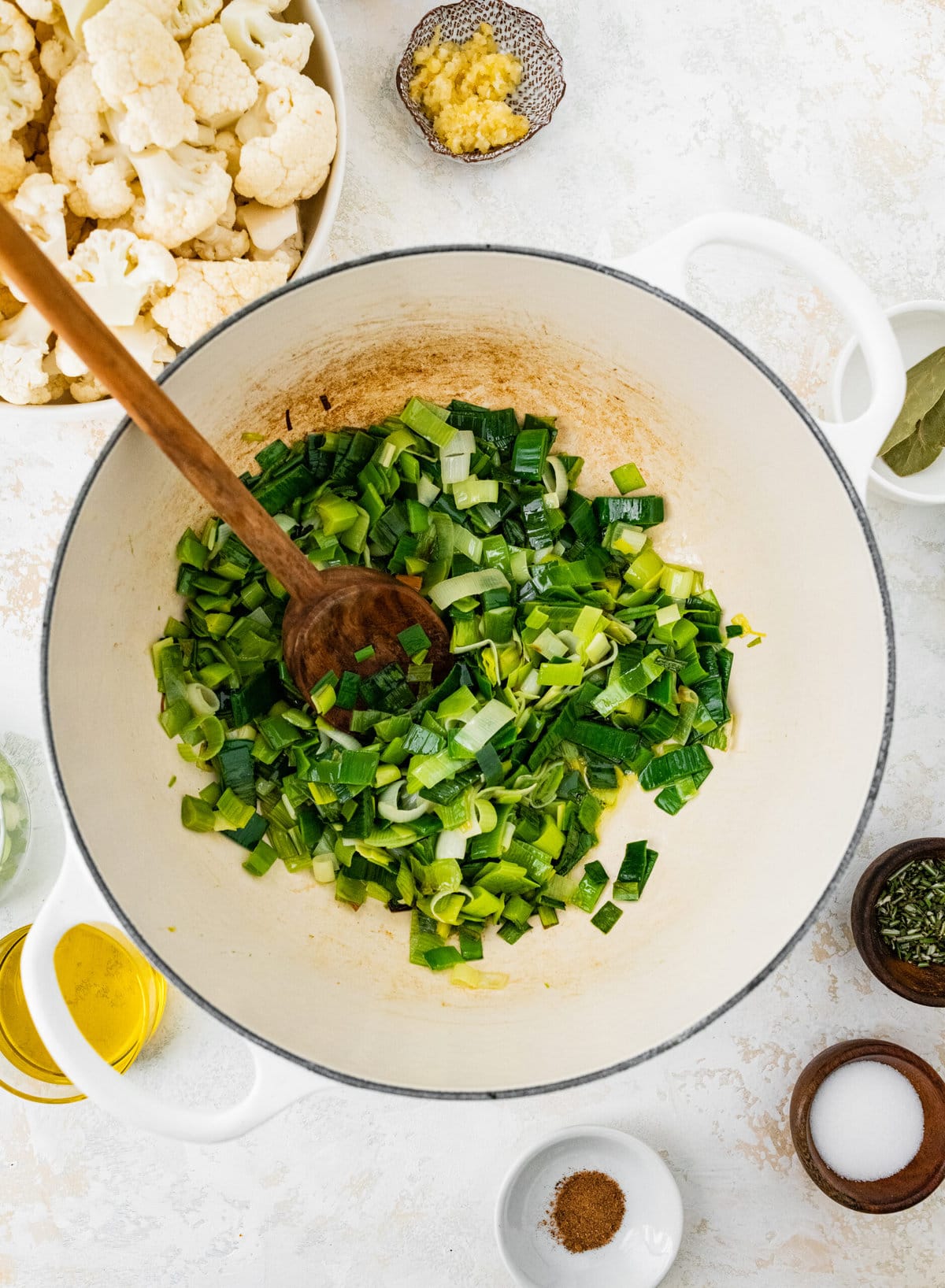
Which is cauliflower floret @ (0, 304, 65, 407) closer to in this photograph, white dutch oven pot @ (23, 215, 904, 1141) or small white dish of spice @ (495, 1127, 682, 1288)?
white dutch oven pot @ (23, 215, 904, 1141)

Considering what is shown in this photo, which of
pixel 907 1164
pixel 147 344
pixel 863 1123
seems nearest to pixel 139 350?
pixel 147 344

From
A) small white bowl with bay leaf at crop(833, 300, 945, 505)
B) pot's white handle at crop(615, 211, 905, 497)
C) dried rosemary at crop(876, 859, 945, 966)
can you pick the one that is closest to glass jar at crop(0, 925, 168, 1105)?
dried rosemary at crop(876, 859, 945, 966)

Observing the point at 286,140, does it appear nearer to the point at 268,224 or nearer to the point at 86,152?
the point at 268,224

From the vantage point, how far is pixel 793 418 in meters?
1.17

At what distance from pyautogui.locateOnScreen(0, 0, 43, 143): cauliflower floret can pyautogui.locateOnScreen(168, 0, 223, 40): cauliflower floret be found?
18cm

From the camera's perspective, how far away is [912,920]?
1.58m

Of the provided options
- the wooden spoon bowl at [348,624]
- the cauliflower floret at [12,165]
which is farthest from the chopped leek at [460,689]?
the cauliflower floret at [12,165]

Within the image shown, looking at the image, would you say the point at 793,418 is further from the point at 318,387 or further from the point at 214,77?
the point at 214,77

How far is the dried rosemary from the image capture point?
1576mm

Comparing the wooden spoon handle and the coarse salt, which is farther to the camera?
the coarse salt

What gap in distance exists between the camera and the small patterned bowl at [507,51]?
4.88 ft

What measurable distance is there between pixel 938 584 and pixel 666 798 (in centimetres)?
62

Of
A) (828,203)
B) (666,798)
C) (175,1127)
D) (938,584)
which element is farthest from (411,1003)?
(828,203)

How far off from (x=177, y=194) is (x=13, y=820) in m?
0.98
